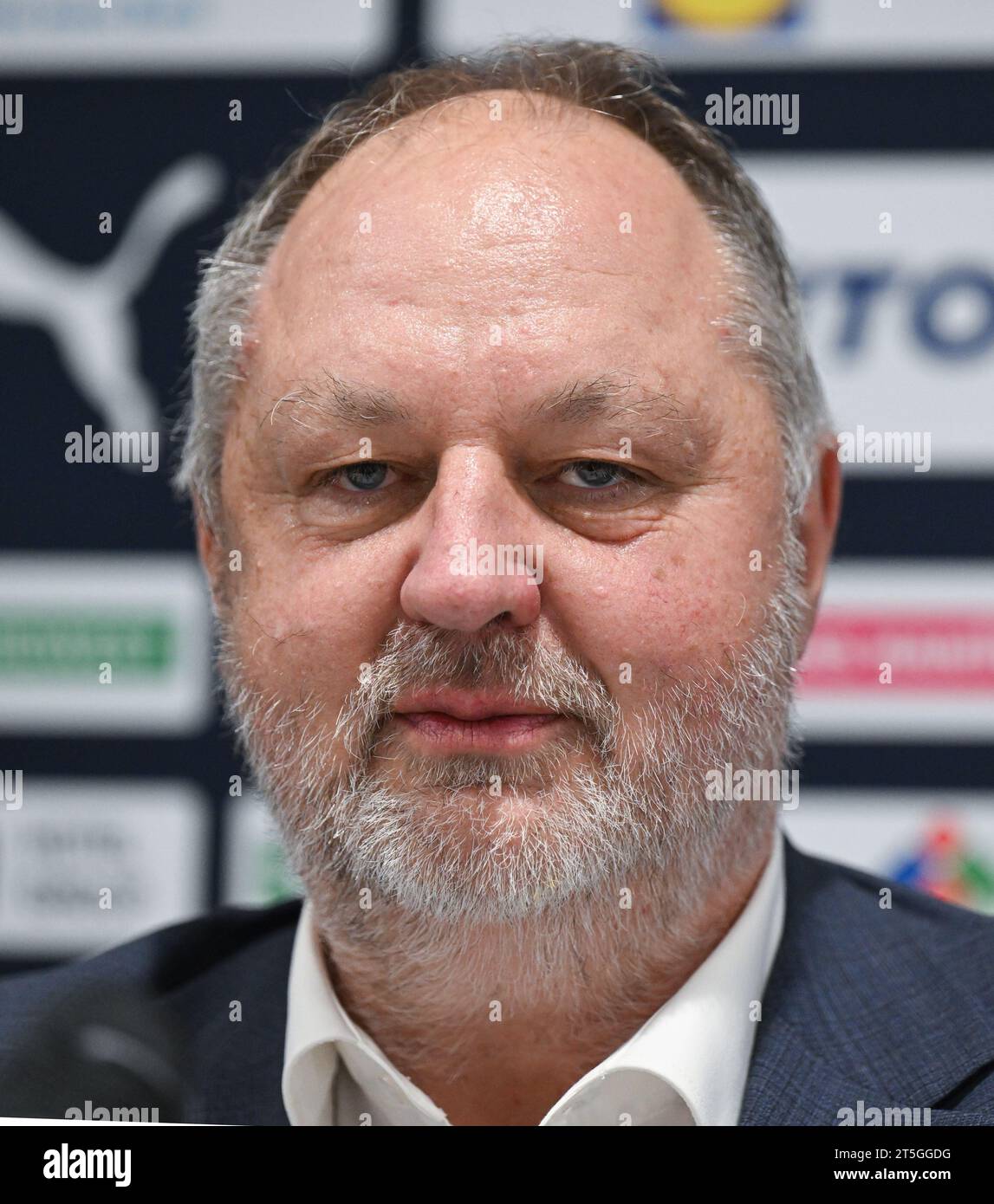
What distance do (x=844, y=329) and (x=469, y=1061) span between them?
1288 millimetres

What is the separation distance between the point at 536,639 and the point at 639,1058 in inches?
14.5

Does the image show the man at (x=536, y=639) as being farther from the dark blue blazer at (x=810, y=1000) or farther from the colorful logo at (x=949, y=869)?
the colorful logo at (x=949, y=869)

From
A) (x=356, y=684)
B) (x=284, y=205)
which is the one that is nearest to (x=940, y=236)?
(x=284, y=205)

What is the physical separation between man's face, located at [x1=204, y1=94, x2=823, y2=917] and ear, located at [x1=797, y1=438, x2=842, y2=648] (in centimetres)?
10

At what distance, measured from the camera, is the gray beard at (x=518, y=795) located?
0.97 m

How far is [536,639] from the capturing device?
97 cm

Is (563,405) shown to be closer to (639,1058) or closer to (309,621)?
(309,621)

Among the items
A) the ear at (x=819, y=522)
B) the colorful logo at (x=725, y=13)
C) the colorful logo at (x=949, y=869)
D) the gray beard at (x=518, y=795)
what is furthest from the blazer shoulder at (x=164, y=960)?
the colorful logo at (x=725, y=13)

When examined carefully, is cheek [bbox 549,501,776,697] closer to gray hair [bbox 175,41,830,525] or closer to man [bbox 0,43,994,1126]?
man [bbox 0,43,994,1126]

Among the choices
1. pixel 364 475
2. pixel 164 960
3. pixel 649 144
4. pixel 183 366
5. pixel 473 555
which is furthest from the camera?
pixel 183 366

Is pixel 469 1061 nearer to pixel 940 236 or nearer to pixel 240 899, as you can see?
pixel 240 899

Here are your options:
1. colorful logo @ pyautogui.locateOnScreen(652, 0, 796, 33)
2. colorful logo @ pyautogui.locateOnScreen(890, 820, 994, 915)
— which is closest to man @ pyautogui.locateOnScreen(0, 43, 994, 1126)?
colorful logo @ pyautogui.locateOnScreen(890, 820, 994, 915)

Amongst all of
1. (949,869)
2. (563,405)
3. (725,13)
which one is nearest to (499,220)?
(563,405)

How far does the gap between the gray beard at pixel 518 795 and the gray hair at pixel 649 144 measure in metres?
0.22
